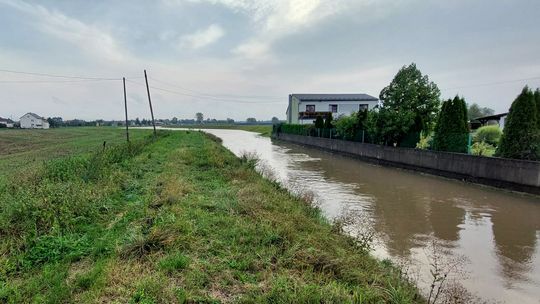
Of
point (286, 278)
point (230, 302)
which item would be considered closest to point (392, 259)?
point (286, 278)

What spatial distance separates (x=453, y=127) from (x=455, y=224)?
8.17 meters

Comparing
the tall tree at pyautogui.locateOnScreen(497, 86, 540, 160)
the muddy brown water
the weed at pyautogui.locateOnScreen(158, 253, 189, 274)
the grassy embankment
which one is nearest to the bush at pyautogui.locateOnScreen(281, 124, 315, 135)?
the muddy brown water

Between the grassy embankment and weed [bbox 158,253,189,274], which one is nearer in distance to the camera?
the grassy embankment

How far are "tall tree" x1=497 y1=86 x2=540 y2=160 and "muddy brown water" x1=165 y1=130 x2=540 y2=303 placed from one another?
156 cm

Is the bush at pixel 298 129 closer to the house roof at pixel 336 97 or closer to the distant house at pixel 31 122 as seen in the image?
the house roof at pixel 336 97

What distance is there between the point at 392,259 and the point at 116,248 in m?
4.27

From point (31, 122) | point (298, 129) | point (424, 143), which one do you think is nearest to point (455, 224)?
point (424, 143)

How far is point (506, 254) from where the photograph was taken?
5473 mm

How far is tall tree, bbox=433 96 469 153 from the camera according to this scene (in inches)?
530

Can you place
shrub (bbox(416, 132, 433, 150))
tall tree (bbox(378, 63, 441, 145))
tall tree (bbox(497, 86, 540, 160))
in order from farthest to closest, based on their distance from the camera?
tall tree (bbox(378, 63, 441, 145)), shrub (bbox(416, 132, 433, 150)), tall tree (bbox(497, 86, 540, 160))

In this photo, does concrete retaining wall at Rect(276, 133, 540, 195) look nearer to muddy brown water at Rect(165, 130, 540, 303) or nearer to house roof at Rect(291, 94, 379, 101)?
muddy brown water at Rect(165, 130, 540, 303)

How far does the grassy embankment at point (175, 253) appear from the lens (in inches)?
125

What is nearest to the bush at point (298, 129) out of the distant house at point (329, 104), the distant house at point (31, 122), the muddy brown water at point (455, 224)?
the distant house at point (329, 104)

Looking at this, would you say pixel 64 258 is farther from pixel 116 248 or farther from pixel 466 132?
pixel 466 132
